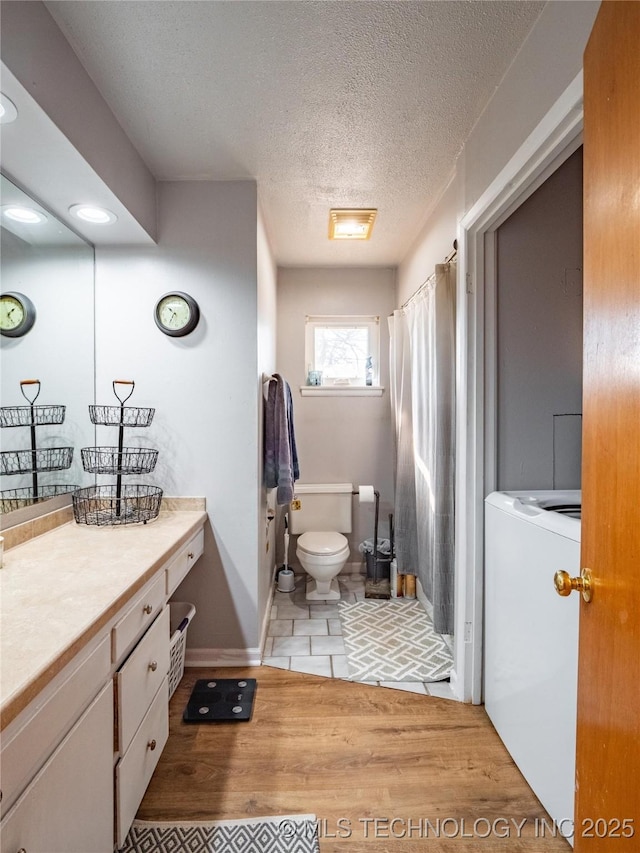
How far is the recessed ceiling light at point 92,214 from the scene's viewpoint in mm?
1812

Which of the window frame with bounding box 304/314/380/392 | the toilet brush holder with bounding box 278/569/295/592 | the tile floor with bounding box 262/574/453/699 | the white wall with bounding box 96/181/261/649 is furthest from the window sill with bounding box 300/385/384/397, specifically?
the tile floor with bounding box 262/574/453/699

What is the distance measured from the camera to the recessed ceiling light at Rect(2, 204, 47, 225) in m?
1.58

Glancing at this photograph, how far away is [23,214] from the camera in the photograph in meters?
1.67

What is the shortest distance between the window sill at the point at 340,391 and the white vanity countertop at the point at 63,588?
1.77 m

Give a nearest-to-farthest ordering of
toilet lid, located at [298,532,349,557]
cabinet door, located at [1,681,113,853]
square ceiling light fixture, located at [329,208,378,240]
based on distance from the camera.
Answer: cabinet door, located at [1,681,113,853], square ceiling light fixture, located at [329,208,378,240], toilet lid, located at [298,532,349,557]

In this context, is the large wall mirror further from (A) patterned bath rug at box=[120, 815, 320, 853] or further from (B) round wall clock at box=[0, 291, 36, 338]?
(A) patterned bath rug at box=[120, 815, 320, 853]

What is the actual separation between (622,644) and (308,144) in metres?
2.07

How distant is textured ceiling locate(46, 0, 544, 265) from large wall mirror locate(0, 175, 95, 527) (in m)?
0.58

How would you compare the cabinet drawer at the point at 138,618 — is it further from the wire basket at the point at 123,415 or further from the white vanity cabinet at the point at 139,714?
the wire basket at the point at 123,415

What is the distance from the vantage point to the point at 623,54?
71 centimetres

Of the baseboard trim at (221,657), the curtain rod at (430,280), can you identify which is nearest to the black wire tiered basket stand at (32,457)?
the baseboard trim at (221,657)

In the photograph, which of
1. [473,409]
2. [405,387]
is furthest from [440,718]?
[405,387]

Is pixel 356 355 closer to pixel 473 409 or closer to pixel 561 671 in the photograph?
pixel 473 409

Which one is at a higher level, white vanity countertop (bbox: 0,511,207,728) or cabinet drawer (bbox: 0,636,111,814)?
white vanity countertop (bbox: 0,511,207,728)
